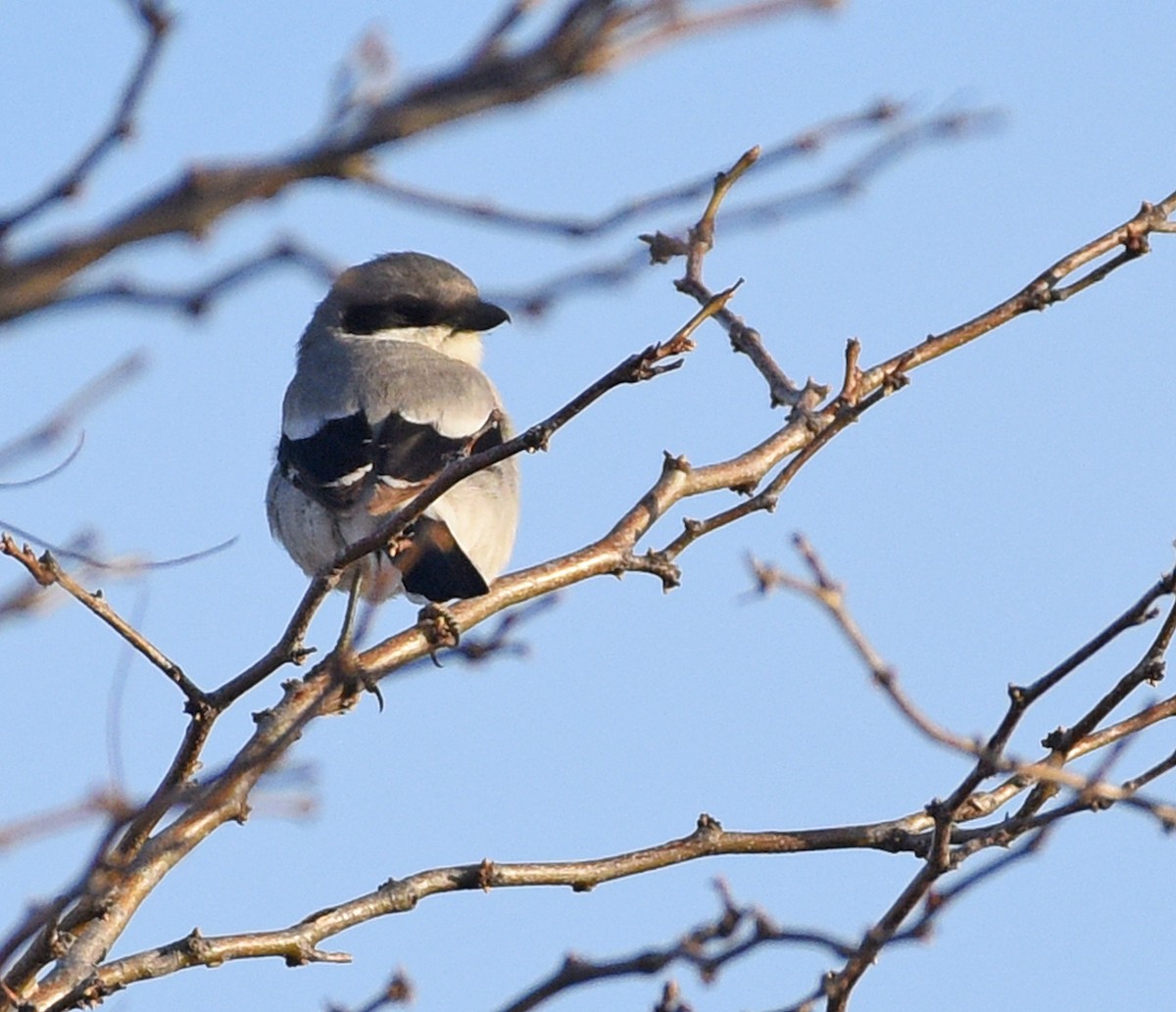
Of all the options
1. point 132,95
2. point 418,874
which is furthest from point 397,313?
point 132,95

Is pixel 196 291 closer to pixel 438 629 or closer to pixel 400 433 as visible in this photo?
pixel 438 629

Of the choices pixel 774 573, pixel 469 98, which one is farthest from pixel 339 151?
pixel 774 573

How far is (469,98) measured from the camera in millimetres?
1473

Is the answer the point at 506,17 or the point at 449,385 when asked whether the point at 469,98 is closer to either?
the point at 506,17

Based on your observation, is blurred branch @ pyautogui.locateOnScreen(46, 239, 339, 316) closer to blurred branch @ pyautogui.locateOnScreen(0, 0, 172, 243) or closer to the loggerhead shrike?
blurred branch @ pyautogui.locateOnScreen(0, 0, 172, 243)

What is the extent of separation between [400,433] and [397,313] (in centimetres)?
141

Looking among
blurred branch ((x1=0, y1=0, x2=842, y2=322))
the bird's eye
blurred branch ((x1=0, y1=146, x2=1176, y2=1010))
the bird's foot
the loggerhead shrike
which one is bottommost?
blurred branch ((x1=0, y1=0, x2=842, y2=322))

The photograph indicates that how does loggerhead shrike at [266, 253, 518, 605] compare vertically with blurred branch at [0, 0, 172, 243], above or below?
Result: above

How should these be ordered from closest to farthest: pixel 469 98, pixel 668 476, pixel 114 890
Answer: pixel 469 98 < pixel 114 890 < pixel 668 476

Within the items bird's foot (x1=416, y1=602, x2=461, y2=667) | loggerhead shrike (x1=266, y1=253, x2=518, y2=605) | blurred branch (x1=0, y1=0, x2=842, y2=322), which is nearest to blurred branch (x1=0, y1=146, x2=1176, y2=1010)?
bird's foot (x1=416, y1=602, x2=461, y2=667)

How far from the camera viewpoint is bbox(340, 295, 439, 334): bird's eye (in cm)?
752

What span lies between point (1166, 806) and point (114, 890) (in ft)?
5.52

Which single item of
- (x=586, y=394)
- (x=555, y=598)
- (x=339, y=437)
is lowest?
(x=555, y=598)

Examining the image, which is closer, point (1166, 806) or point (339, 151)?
point (339, 151)
